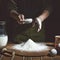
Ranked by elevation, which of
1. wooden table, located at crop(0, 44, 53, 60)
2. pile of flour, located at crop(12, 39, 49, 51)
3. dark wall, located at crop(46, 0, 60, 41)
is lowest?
wooden table, located at crop(0, 44, 53, 60)

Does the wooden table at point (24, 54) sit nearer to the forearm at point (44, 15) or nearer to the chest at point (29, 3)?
the forearm at point (44, 15)

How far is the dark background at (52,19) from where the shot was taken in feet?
5.27

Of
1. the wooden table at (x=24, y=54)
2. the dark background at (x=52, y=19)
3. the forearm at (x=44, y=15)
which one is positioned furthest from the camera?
the dark background at (x=52, y=19)

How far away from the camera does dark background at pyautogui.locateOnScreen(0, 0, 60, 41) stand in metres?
1.61

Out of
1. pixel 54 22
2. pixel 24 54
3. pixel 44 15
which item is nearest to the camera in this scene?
pixel 24 54

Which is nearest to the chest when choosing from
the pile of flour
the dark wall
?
the dark wall

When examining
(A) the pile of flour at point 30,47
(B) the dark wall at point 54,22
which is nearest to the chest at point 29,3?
(B) the dark wall at point 54,22

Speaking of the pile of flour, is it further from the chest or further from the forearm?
the chest

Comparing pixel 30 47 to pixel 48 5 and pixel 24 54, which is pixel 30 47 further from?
pixel 48 5

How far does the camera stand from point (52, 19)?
161 cm

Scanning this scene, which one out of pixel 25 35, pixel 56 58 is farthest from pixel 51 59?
pixel 25 35

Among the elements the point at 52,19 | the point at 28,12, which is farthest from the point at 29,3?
the point at 52,19

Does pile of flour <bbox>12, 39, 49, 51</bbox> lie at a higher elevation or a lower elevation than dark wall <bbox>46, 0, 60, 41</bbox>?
lower

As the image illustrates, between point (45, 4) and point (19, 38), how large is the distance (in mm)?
292
